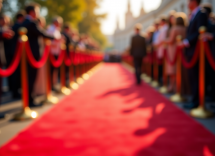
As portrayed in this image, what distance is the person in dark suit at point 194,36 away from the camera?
435 centimetres

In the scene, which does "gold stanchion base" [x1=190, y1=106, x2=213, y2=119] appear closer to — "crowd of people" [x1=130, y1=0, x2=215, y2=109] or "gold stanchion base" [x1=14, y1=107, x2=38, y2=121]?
"crowd of people" [x1=130, y1=0, x2=215, y2=109]

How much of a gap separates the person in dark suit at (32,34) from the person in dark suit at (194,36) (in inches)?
113

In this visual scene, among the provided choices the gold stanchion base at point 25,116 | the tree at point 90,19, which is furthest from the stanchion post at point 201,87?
the tree at point 90,19

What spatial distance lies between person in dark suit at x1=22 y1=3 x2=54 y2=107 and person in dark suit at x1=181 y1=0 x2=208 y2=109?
Result: 9.41 feet

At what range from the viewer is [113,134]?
130 inches

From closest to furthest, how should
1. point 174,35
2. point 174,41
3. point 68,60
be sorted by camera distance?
point 174,35 → point 174,41 → point 68,60

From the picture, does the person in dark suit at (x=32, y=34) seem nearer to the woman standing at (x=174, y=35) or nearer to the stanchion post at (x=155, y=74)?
the woman standing at (x=174, y=35)

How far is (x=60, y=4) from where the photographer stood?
22.6m

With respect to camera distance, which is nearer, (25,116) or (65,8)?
(25,116)

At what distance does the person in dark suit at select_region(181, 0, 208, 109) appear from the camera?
14.3 ft

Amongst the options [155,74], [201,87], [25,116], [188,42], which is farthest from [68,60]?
[201,87]

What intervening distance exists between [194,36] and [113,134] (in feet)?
8.05

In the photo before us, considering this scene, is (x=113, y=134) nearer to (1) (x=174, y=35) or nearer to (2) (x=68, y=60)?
(1) (x=174, y=35)

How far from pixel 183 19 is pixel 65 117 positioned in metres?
3.90
